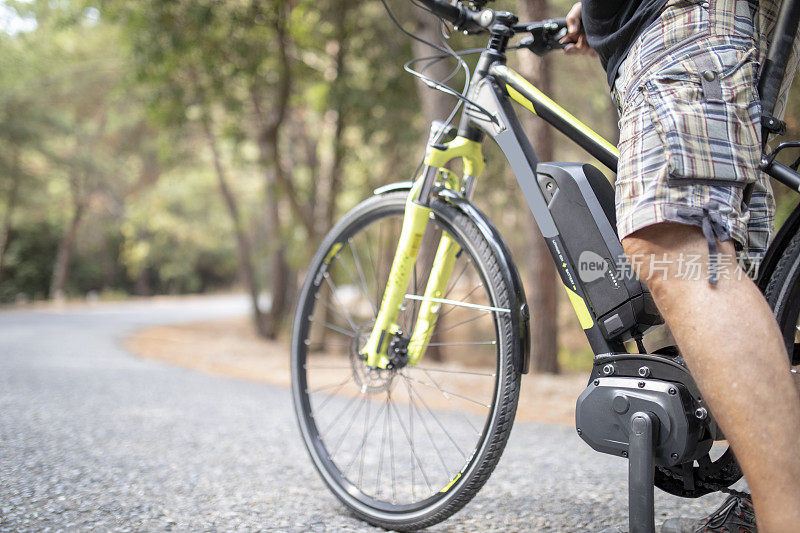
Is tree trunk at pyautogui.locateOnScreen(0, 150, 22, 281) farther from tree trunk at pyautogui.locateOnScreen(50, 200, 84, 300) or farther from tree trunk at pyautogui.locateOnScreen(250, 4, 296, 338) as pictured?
tree trunk at pyautogui.locateOnScreen(250, 4, 296, 338)

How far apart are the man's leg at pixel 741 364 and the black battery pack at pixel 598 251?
0.62 feet

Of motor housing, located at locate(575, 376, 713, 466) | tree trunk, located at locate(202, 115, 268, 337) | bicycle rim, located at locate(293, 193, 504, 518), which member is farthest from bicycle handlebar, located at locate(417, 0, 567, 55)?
tree trunk, located at locate(202, 115, 268, 337)

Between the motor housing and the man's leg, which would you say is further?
the motor housing

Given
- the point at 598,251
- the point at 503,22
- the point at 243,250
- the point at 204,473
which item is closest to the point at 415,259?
the point at 598,251

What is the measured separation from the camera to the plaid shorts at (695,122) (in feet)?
4.23

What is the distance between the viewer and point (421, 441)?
3.36 meters

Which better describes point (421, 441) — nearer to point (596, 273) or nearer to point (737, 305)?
point (596, 273)

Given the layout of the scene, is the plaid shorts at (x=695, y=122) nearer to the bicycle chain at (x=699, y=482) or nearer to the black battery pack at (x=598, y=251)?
the black battery pack at (x=598, y=251)

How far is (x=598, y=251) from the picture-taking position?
5.22ft

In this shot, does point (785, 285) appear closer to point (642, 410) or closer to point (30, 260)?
point (642, 410)

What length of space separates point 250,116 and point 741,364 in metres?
12.7

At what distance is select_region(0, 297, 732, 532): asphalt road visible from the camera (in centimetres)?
199

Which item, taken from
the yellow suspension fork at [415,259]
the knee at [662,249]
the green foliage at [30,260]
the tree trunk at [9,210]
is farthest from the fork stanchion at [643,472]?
the green foliage at [30,260]

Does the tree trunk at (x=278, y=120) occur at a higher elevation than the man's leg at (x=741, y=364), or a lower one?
higher
